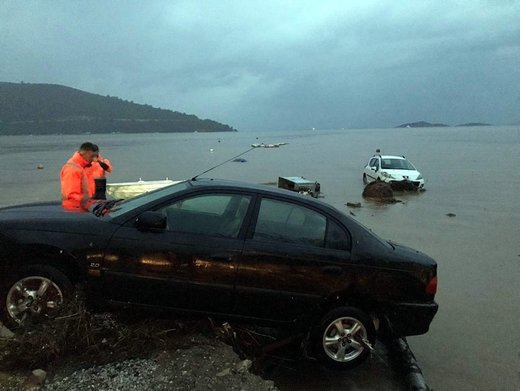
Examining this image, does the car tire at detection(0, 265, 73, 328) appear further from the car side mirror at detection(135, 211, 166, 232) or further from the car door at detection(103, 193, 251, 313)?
the car side mirror at detection(135, 211, 166, 232)

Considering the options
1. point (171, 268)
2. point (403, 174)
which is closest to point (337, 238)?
point (171, 268)

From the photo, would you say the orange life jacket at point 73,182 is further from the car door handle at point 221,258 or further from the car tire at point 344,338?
the car tire at point 344,338

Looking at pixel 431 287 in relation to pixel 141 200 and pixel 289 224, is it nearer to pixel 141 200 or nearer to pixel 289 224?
pixel 289 224

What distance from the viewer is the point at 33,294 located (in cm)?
421

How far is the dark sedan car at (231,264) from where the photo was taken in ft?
13.8

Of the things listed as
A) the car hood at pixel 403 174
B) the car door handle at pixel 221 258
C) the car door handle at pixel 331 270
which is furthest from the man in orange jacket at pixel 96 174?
the car hood at pixel 403 174

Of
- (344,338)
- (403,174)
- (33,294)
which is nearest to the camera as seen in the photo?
(33,294)

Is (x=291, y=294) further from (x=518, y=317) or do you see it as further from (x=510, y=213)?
(x=510, y=213)

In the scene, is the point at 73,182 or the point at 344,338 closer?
the point at 344,338

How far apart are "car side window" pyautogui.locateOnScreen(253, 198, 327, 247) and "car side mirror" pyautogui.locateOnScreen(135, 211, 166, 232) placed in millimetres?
898

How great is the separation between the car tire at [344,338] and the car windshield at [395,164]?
67.6 feet

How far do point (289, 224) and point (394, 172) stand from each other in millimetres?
19968

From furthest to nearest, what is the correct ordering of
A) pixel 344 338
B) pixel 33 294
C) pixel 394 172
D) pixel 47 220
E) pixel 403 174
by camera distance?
pixel 394 172 → pixel 403 174 → pixel 344 338 → pixel 47 220 → pixel 33 294

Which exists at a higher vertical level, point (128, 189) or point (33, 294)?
point (33, 294)
